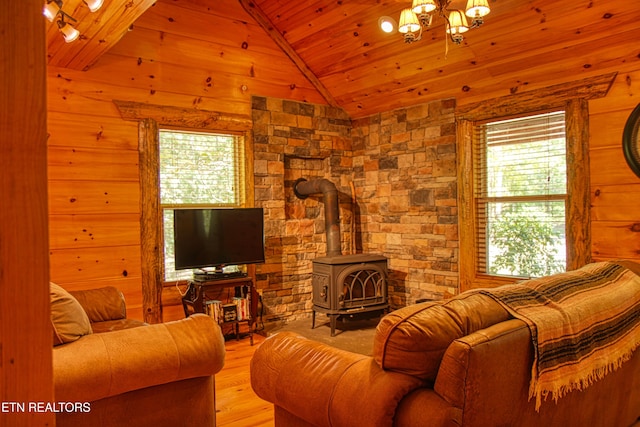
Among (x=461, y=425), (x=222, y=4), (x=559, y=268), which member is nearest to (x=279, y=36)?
(x=222, y=4)

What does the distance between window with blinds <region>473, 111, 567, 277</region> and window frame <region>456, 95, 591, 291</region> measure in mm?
65

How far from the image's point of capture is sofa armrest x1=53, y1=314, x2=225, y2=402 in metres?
2.04

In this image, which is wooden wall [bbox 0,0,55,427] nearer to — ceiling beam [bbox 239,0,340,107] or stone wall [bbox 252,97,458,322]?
stone wall [bbox 252,97,458,322]

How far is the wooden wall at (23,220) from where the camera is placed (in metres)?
0.89

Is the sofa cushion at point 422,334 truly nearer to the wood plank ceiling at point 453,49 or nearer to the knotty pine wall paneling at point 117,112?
the wood plank ceiling at point 453,49

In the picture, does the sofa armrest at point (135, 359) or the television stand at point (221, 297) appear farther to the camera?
the television stand at point (221, 297)

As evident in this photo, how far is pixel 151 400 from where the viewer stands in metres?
2.31

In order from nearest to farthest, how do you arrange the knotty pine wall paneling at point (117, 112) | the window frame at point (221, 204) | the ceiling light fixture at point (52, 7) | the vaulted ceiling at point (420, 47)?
the ceiling light fixture at point (52, 7)
the vaulted ceiling at point (420, 47)
the knotty pine wall paneling at point (117, 112)
the window frame at point (221, 204)

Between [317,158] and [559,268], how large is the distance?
2919 millimetres

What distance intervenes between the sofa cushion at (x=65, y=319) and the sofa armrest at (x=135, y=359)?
1.9 inches

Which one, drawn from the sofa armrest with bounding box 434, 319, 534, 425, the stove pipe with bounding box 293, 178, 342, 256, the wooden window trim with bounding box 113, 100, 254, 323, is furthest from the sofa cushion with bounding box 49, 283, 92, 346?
the stove pipe with bounding box 293, 178, 342, 256

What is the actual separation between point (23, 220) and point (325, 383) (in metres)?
1.22

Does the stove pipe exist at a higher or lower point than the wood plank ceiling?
lower

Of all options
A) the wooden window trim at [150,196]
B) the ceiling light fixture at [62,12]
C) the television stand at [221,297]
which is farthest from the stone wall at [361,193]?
the ceiling light fixture at [62,12]
